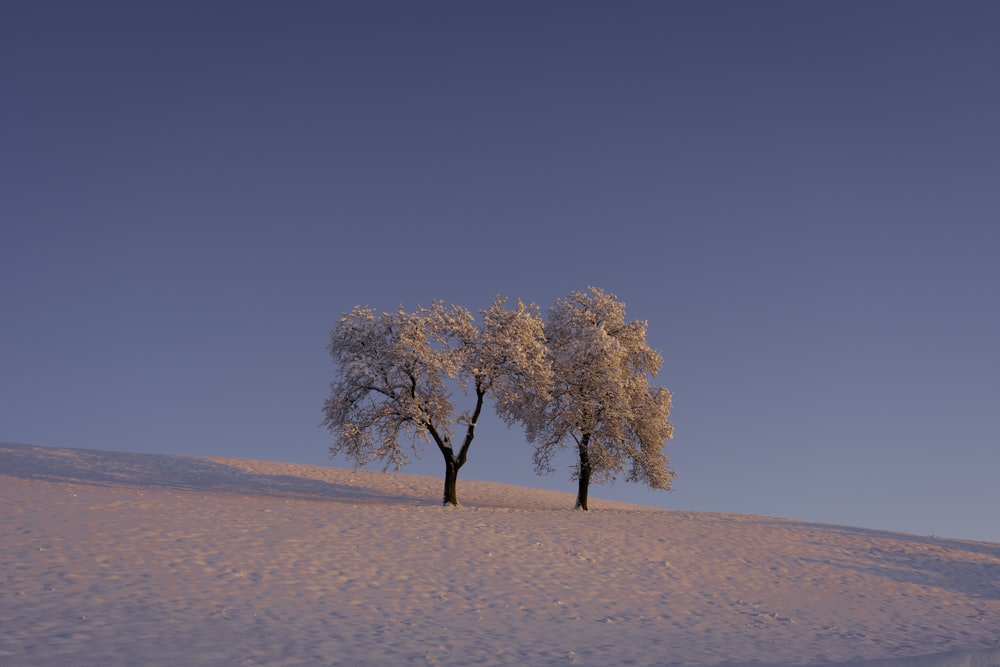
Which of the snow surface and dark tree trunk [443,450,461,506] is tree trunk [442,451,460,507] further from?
the snow surface

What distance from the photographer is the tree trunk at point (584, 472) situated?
135 ft

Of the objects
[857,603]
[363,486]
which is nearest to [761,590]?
[857,603]

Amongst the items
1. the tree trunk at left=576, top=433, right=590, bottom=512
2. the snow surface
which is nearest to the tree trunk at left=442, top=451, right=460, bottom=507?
the snow surface

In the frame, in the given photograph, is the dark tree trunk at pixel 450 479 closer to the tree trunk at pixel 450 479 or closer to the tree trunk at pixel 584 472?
the tree trunk at pixel 450 479

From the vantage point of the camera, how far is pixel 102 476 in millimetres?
40969

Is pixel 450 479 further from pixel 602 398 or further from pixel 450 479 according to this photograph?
pixel 602 398

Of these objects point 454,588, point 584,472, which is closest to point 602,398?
point 584,472

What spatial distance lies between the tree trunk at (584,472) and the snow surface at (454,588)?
6.57m

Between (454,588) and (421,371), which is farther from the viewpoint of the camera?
(421,371)

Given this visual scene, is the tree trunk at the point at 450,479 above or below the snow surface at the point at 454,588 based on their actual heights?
above

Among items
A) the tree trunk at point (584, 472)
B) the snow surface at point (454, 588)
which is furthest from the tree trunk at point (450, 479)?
the tree trunk at point (584, 472)

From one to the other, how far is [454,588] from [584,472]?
856 inches

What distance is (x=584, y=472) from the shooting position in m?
41.2

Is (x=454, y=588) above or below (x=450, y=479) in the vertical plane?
below
